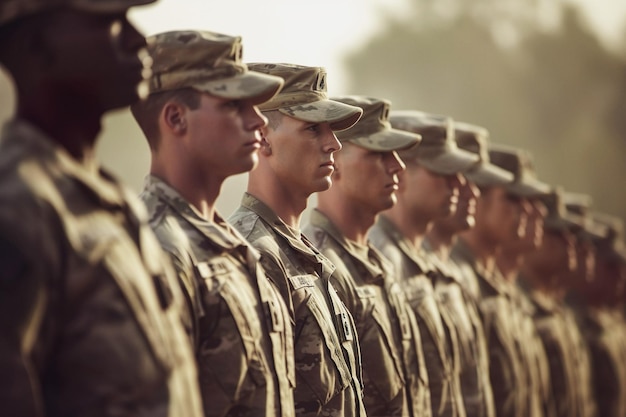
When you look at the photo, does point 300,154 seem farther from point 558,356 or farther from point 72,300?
point 558,356

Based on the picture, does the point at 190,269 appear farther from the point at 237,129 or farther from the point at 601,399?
the point at 601,399

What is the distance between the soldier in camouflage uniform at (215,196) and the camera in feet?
17.6

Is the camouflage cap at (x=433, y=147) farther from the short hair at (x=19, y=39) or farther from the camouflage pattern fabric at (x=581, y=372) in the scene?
the short hair at (x=19, y=39)

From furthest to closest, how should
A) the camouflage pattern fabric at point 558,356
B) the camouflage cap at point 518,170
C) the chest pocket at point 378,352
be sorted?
1. the camouflage pattern fabric at point 558,356
2. the camouflage cap at point 518,170
3. the chest pocket at point 378,352

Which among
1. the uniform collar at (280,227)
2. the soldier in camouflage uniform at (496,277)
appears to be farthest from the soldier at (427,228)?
the uniform collar at (280,227)

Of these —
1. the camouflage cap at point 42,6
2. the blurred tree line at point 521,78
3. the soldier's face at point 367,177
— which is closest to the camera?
the camouflage cap at point 42,6

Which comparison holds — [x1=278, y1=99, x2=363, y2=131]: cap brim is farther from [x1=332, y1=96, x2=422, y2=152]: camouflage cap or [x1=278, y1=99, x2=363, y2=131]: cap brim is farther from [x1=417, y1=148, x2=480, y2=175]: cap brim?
[x1=417, y1=148, x2=480, y2=175]: cap brim

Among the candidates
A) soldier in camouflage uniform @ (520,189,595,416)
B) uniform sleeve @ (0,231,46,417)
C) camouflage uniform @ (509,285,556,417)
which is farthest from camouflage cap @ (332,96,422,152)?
soldier in camouflage uniform @ (520,189,595,416)

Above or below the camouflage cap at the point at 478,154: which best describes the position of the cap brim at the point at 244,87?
above

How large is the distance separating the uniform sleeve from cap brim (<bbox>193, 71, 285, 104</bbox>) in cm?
203

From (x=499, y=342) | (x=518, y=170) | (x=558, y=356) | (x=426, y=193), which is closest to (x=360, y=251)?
(x=426, y=193)

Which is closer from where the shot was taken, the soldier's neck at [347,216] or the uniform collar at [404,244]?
the soldier's neck at [347,216]

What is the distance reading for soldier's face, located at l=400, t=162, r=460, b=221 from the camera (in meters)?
9.38

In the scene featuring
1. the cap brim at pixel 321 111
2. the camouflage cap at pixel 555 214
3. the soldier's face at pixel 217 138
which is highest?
the soldier's face at pixel 217 138
